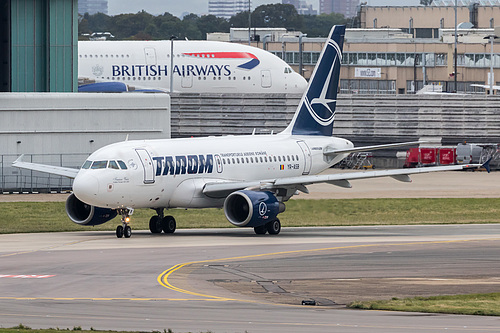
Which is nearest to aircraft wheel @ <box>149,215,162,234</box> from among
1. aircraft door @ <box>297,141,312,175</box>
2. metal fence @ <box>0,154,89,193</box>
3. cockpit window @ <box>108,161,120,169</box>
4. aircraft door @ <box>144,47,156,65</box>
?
cockpit window @ <box>108,161,120,169</box>

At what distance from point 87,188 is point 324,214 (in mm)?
14596

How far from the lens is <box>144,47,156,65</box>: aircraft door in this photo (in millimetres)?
93250

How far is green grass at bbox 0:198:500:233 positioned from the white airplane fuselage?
2.40 meters

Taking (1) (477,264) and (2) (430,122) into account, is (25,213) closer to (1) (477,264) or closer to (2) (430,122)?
(1) (477,264)

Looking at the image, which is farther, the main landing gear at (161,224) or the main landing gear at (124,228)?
the main landing gear at (161,224)

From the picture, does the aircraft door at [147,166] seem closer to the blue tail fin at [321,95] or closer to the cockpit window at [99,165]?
the cockpit window at [99,165]

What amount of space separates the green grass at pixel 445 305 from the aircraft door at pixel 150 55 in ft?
227

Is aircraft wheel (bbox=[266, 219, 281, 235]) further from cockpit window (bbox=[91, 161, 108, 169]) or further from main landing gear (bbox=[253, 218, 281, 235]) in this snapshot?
cockpit window (bbox=[91, 161, 108, 169])

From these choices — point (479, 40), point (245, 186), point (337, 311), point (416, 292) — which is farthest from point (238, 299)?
point (479, 40)

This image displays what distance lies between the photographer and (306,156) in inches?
1987

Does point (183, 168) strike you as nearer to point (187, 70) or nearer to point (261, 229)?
point (261, 229)

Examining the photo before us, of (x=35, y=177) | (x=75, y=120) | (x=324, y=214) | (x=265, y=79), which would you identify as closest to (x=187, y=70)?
(x=265, y=79)

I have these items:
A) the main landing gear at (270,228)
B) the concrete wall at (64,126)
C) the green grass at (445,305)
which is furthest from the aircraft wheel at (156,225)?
the concrete wall at (64,126)

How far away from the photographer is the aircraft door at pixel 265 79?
9406cm
